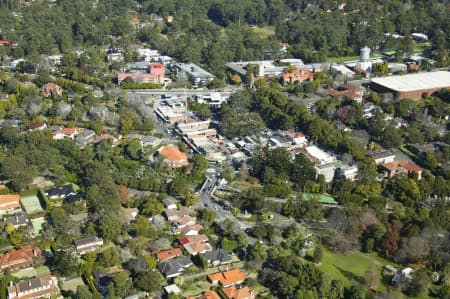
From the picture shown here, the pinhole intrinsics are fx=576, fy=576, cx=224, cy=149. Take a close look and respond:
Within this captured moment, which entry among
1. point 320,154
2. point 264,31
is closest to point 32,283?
point 320,154

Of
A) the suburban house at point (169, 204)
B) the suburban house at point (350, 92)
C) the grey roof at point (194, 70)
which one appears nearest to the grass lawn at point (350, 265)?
the suburban house at point (169, 204)

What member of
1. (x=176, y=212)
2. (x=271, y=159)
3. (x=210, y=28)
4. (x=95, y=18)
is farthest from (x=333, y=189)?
(x=95, y=18)

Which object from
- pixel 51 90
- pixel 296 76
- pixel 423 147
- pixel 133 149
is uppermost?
pixel 51 90

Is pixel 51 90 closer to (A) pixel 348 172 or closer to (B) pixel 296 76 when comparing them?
(B) pixel 296 76

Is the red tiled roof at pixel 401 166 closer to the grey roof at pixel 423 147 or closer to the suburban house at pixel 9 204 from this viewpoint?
the grey roof at pixel 423 147

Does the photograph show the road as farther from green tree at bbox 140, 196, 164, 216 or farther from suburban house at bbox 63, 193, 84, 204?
green tree at bbox 140, 196, 164, 216
